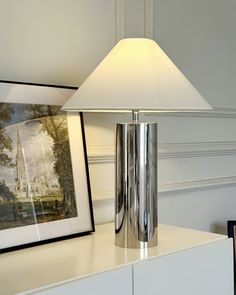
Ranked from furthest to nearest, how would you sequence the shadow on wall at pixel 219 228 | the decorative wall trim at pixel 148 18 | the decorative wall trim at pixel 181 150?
the shadow on wall at pixel 219 228 → the decorative wall trim at pixel 148 18 → the decorative wall trim at pixel 181 150

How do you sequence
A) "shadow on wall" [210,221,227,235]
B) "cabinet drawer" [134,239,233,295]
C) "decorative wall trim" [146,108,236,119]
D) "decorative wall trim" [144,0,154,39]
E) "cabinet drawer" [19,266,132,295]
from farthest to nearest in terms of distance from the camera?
"shadow on wall" [210,221,227,235], "decorative wall trim" [146,108,236,119], "decorative wall trim" [144,0,154,39], "cabinet drawer" [134,239,233,295], "cabinet drawer" [19,266,132,295]

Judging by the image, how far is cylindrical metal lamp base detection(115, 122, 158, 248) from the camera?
1.20 metres

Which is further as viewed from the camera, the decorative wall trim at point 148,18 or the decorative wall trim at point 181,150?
the decorative wall trim at point 148,18

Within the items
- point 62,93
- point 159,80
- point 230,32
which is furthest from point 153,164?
point 230,32

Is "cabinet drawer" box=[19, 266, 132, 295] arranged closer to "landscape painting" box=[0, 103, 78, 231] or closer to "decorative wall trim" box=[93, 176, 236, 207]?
"landscape painting" box=[0, 103, 78, 231]

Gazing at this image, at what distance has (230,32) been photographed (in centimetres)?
193

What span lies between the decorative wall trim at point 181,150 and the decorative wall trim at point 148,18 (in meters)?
0.41

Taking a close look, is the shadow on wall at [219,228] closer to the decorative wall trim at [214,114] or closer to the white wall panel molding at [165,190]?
the white wall panel molding at [165,190]

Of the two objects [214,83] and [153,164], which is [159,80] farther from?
Result: [214,83]

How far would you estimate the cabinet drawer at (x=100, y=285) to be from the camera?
903mm

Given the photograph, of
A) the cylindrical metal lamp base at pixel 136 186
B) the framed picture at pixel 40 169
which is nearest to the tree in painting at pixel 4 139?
→ the framed picture at pixel 40 169

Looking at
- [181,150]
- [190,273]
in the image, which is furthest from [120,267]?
[181,150]

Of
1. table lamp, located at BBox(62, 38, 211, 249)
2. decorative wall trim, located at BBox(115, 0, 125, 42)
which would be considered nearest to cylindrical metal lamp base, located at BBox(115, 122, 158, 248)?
table lamp, located at BBox(62, 38, 211, 249)

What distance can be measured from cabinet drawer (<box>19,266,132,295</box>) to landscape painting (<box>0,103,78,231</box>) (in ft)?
0.97
